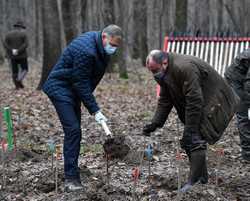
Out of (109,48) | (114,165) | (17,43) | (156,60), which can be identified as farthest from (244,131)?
(17,43)

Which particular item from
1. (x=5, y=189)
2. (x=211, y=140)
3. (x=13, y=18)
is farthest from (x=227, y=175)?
(x=13, y=18)

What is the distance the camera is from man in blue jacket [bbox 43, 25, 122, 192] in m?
5.92

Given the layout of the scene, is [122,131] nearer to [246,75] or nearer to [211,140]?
[246,75]

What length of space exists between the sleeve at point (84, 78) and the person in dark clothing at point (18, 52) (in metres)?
10.3

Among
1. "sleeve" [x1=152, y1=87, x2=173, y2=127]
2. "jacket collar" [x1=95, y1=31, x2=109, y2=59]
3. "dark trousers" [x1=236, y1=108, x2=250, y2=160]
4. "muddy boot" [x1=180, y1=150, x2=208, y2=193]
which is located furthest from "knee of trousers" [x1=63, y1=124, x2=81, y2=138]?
"dark trousers" [x1=236, y1=108, x2=250, y2=160]

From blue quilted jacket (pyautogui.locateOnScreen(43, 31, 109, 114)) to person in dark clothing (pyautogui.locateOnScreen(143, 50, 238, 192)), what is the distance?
1.83 feet

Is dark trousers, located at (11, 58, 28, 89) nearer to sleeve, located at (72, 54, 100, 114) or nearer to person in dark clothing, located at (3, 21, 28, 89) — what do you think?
person in dark clothing, located at (3, 21, 28, 89)

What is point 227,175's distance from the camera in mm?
7219

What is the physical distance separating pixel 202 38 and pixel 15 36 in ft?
17.9

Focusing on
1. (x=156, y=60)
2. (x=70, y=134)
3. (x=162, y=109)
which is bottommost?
(x=70, y=134)

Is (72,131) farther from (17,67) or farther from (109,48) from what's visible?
(17,67)

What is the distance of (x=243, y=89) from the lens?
7.88m

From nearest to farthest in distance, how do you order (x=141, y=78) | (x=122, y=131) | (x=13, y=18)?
(x=122, y=131) < (x=141, y=78) < (x=13, y=18)

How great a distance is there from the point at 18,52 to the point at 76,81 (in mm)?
10379
